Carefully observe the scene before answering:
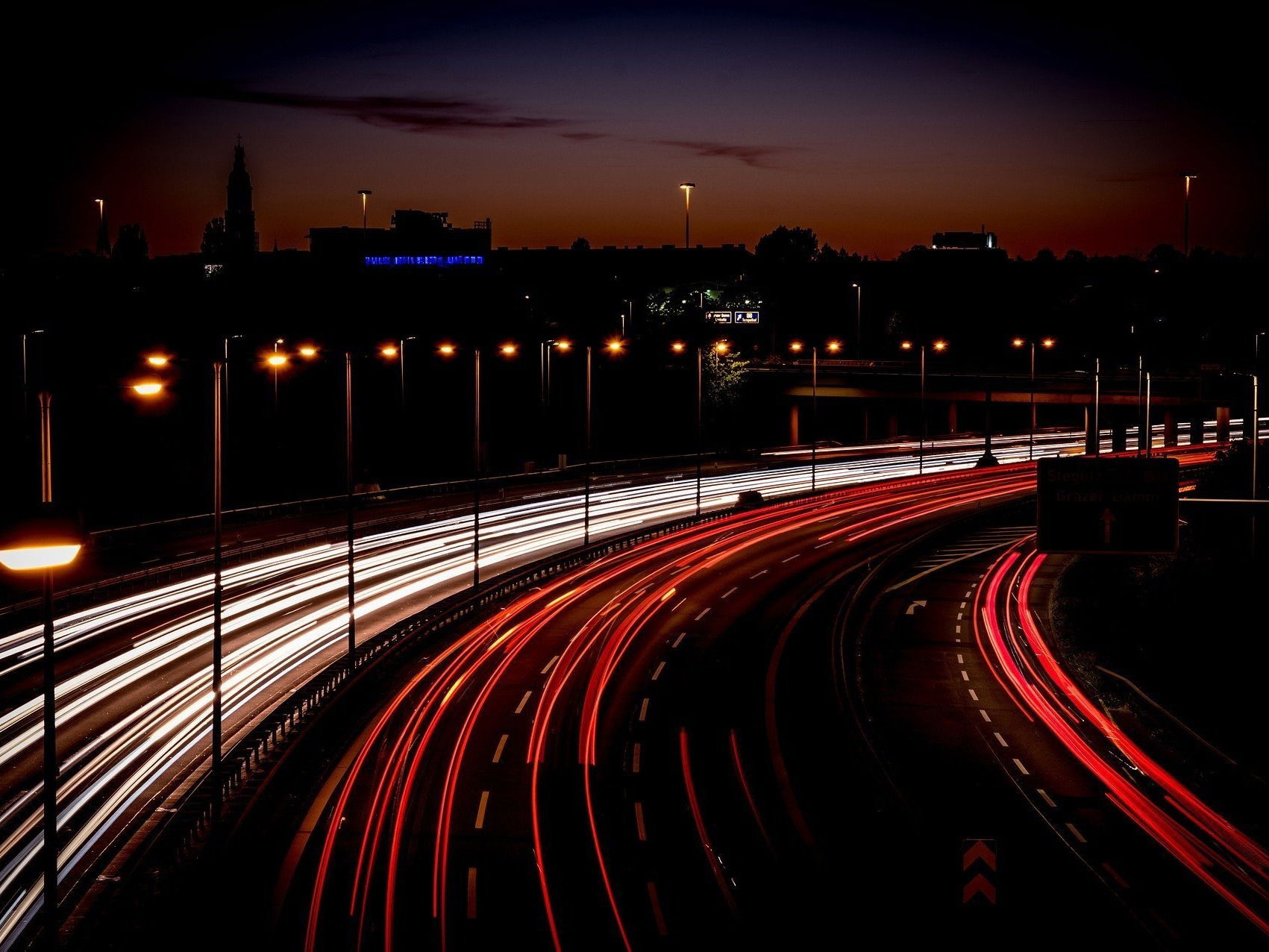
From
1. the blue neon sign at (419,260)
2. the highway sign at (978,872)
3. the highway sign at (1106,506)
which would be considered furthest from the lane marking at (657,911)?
the blue neon sign at (419,260)

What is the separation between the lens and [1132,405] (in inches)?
3649

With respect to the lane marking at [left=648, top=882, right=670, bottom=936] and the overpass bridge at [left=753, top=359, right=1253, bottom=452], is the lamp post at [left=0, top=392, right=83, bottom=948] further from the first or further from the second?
the overpass bridge at [left=753, top=359, right=1253, bottom=452]

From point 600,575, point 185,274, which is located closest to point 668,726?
point 600,575

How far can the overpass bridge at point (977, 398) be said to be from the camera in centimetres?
8506

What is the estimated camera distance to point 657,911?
1934 cm

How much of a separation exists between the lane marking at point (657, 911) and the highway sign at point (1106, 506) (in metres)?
10.8

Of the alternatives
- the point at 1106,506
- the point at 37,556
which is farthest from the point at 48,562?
the point at 1106,506

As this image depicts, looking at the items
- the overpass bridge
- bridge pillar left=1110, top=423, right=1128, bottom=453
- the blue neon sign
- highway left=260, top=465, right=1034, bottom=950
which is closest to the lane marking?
highway left=260, top=465, right=1034, bottom=950

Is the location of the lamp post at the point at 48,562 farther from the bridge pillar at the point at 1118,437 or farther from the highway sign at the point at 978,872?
the bridge pillar at the point at 1118,437

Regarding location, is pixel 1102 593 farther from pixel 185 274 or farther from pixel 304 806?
pixel 185 274

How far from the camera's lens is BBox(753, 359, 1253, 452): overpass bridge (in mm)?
85062

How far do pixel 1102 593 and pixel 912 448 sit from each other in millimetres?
47060

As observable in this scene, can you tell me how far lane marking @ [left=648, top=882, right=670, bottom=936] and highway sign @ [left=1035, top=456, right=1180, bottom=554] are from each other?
10769mm

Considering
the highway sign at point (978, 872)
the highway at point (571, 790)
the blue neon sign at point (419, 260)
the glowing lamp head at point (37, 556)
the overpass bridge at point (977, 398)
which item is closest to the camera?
the glowing lamp head at point (37, 556)
